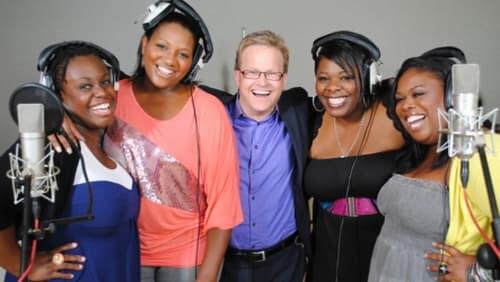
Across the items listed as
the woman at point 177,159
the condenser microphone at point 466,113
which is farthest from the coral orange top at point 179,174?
the condenser microphone at point 466,113

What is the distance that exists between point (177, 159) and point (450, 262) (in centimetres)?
90

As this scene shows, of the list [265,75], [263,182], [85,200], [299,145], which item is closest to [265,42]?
[265,75]

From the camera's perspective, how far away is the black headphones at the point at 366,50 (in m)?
1.90

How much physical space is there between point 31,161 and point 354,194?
1.27m

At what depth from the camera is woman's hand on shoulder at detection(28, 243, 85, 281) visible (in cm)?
126

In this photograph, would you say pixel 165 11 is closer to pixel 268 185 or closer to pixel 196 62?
pixel 196 62

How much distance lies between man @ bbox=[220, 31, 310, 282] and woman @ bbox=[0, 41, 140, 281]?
1.89ft

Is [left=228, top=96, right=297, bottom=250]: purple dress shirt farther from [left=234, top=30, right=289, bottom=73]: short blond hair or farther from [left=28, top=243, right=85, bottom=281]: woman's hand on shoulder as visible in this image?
[left=28, top=243, right=85, bottom=281]: woman's hand on shoulder

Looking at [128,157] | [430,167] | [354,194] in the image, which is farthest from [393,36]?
[128,157]

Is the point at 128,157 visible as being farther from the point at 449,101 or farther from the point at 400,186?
the point at 449,101

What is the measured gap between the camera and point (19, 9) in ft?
8.75

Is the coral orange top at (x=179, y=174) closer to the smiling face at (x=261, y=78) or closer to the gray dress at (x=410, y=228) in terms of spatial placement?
the smiling face at (x=261, y=78)

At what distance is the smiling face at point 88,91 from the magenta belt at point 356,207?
973 mm

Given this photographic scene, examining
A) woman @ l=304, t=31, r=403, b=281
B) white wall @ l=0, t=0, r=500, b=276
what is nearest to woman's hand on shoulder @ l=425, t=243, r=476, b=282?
woman @ l=304, t=31, r=403, b=281
